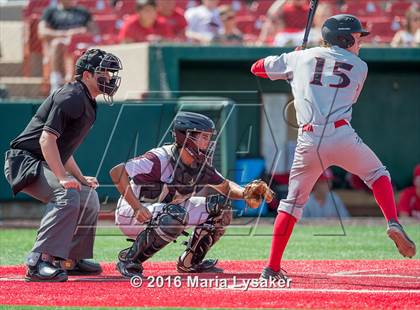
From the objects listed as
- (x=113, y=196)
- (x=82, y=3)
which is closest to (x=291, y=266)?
(x=113, y=196)

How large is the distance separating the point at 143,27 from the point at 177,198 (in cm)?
682

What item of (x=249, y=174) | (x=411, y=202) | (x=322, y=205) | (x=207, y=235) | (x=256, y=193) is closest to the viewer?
(x=256, y=193)

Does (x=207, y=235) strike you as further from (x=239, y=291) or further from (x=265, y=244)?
(x=265, y=244)

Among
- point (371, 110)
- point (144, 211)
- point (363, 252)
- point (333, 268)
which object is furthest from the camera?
point (371, 110)

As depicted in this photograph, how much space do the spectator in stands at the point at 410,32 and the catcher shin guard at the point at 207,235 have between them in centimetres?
755

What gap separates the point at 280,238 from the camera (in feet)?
20.4

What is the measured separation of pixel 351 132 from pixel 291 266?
5.00ft

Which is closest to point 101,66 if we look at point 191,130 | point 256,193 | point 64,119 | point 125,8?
point 64,119

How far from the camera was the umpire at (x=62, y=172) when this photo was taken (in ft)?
20.7

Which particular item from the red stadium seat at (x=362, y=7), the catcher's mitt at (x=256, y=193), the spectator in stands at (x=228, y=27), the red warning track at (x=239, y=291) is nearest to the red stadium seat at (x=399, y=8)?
the red stadium seat at (x=362, y=7)

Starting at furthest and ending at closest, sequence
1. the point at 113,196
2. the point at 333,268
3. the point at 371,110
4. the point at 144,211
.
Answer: the point at 371,110 < the point at 113,196 < the point at 333,268 < the point at 144,211

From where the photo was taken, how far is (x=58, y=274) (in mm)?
6312

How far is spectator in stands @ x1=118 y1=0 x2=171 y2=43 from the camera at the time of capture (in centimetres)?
1317

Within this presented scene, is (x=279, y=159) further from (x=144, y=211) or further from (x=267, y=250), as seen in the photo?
(x=144, y=211)
